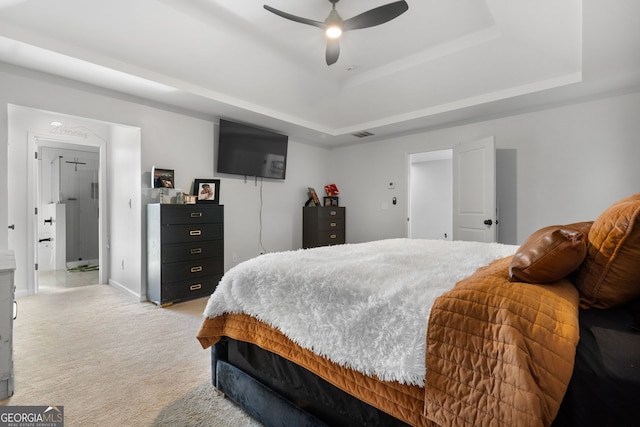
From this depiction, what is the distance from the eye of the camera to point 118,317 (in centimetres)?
305

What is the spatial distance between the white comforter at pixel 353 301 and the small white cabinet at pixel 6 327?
44.3 inches

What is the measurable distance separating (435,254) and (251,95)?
3110 mm

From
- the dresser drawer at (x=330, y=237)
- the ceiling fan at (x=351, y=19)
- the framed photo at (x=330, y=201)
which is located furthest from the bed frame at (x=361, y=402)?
the framed photo at (x=330, y=201)

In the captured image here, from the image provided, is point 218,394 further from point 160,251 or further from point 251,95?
point 251,95

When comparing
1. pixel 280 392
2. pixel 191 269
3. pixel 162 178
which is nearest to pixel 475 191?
pixel 280 392

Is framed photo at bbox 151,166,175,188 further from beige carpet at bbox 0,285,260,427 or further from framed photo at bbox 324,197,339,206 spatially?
framed photo at bbox 324,197,339,206

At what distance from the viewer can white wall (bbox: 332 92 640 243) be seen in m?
3.30

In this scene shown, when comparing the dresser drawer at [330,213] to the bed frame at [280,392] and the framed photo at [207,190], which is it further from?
the bed frame at [280,392]

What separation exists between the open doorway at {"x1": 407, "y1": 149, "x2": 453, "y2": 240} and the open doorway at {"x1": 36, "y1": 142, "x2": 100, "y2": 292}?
6417 mm

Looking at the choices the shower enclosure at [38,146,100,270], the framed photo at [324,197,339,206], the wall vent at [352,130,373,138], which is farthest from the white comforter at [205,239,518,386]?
the shower enclosure at [38,146,100,270]

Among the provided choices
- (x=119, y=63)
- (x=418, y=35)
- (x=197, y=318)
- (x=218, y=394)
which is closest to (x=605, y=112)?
(x=418, y=35)

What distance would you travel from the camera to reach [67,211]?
580 centimetres

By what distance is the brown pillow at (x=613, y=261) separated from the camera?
0.89 metres

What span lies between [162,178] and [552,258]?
373cm
